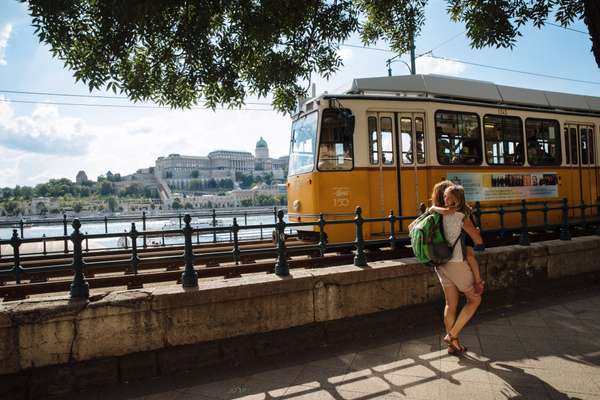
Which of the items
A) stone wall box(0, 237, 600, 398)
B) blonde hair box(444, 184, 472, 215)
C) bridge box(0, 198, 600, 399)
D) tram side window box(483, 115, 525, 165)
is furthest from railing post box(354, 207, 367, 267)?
tram side window box(483, 115, 525, 165)

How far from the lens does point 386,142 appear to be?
868cm

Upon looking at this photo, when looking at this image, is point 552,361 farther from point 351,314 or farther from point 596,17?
point 596,17

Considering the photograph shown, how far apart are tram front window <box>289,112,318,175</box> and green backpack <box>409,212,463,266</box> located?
4137 mm

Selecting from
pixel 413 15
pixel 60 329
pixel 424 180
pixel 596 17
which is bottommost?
pixel 60 329

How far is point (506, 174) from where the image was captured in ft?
33.0

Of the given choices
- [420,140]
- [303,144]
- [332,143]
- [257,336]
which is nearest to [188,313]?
[257,336]

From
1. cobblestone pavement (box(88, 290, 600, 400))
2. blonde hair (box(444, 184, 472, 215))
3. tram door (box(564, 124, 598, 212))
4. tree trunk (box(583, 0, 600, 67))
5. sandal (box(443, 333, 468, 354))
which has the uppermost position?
tree trunk (box(583, 0, 600, 67))

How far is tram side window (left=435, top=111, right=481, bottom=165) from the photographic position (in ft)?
29.9

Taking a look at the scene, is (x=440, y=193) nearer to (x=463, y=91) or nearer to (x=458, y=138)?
(x=458, y=138)

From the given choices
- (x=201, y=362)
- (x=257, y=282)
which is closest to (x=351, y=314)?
(x=257, y=282)

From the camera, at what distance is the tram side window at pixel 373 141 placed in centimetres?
855

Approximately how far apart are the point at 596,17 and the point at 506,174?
548cm

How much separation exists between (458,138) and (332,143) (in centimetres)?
→ 307

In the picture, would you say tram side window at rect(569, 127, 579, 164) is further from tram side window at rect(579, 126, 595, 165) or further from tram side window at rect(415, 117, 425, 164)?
tram side window at rect(415, 117, 425, 164)
